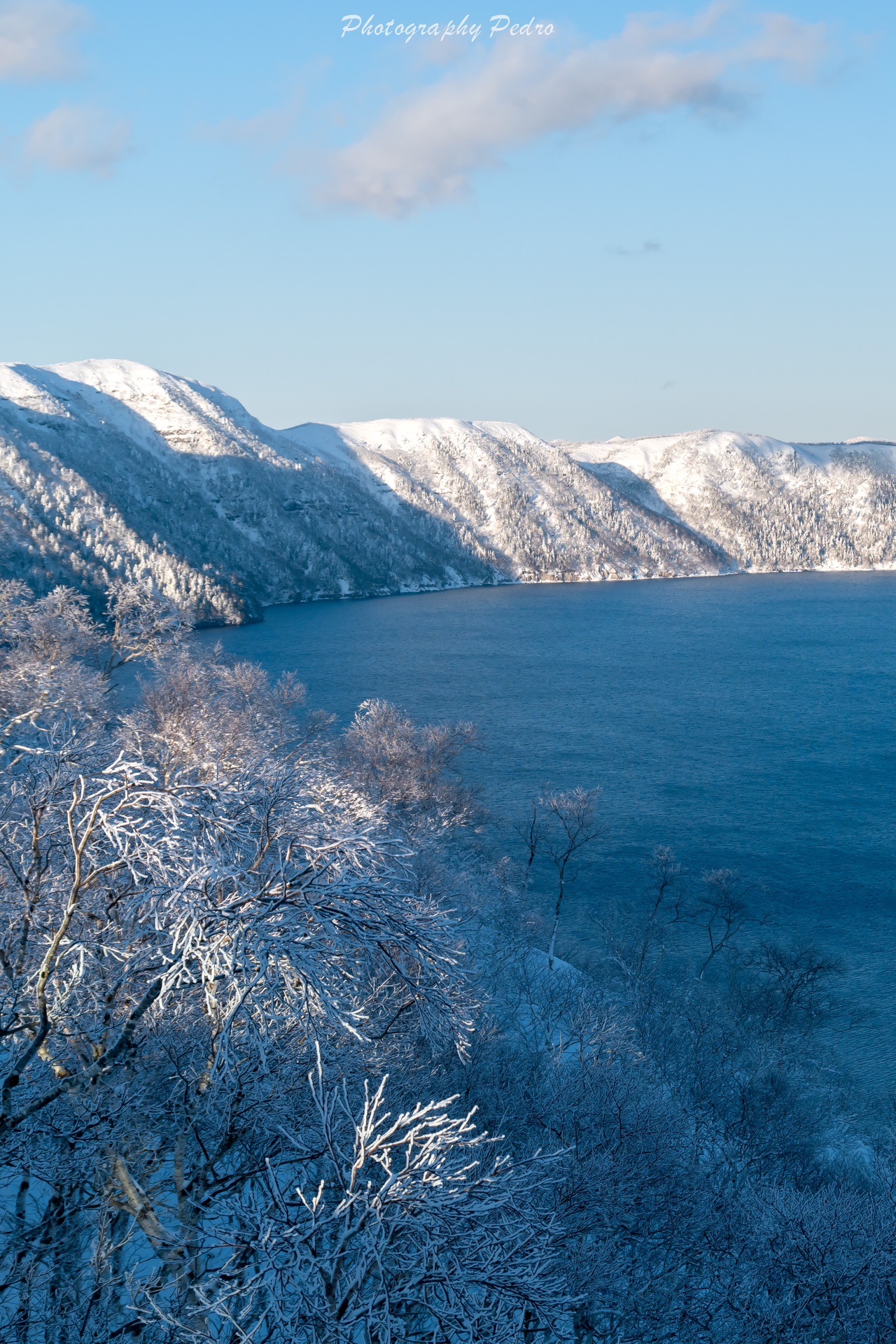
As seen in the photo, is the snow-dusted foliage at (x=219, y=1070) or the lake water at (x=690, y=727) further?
the lake water at (x=690, y=727)

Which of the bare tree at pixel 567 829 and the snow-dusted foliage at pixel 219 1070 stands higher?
the snow-dusted foliage at pixel 219 1070

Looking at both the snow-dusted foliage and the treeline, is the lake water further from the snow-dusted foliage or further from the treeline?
the snow-dusted foliage

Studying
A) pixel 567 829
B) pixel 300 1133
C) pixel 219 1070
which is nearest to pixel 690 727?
pixel 567 829

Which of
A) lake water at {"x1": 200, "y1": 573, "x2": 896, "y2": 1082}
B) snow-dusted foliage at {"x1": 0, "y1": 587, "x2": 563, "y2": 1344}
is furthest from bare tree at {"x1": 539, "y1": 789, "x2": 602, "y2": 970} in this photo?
snow-dusted foliage at {"x1": 0, "y1": 587, "x2": 563, "y2": 1344}

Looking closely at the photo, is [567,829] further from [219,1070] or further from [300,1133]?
[219,1070]

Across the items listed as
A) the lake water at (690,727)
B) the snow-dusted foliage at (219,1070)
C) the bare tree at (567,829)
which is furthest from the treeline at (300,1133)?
the bare tree at (567,829)

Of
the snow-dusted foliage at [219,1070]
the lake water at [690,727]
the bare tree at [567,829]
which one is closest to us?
the snow-dusted foliage at [219,1070]

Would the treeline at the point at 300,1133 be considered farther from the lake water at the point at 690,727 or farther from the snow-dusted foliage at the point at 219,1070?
the lake water at the point at 690,727
